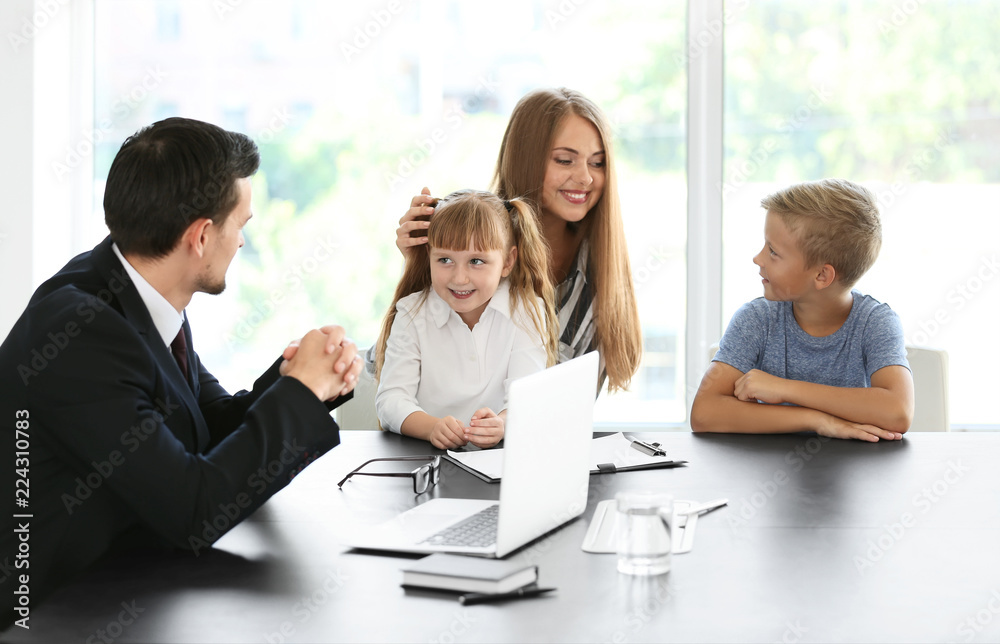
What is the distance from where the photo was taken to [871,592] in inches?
41.3

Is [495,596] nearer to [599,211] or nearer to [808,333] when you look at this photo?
[808,333]

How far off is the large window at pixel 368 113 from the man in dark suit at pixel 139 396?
2.12 meters

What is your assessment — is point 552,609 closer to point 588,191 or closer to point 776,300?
point 776,300

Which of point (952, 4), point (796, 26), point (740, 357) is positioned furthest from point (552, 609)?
point (952, 4)

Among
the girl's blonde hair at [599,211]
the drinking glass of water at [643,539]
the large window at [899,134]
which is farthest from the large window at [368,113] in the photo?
the drinking glass of water at [643,539]

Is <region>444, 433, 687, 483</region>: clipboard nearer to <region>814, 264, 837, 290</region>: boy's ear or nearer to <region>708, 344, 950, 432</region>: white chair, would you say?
<region>814, 264, 837, 290</region>: boy's ear

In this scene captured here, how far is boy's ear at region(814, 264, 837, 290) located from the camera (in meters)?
2.07

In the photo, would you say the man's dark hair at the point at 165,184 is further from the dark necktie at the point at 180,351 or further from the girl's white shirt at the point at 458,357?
the girl's white shirt at the point at 458,357

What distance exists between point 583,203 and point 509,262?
304 millimetres

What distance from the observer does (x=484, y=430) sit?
1.80m

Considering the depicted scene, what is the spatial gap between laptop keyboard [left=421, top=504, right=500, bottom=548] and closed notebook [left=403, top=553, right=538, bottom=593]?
0.09 m

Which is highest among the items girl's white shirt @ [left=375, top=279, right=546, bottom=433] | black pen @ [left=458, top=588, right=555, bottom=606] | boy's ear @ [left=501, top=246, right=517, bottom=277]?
boy's ear @ [left=501, top=246, right=517, bottom=277]

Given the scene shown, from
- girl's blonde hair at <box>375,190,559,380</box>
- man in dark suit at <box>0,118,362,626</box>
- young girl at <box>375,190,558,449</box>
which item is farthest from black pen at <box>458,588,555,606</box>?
girl's blonde hair at <box>375,190,559,380</box>

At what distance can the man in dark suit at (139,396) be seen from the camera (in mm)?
1155
